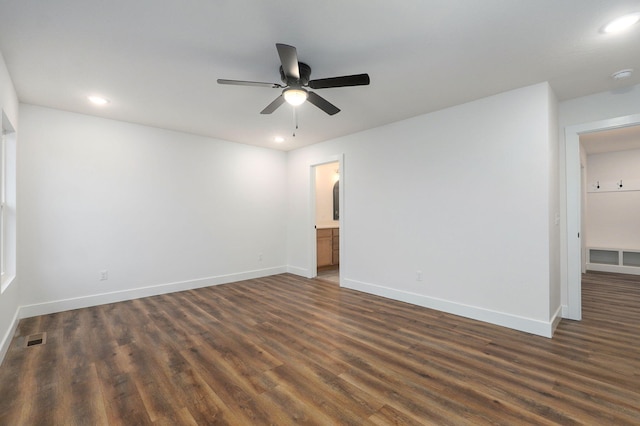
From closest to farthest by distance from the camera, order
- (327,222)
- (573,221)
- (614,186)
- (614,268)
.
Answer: (573,221) < (614,268) < (614,186) < (327,222)

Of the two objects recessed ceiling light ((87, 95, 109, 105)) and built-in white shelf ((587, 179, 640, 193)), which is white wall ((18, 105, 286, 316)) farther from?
built-in white shelf ((587, 179, 640, 193))

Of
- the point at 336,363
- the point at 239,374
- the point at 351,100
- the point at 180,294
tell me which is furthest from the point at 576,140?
the point at 180,294

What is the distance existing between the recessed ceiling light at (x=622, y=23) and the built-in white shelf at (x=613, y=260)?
5.78 metres

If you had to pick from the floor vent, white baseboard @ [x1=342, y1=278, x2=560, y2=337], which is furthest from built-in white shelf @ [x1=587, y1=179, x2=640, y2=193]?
the floor vent

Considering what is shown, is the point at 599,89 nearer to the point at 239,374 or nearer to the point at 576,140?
the point at 576,140

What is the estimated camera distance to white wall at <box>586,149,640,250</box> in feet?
19.3

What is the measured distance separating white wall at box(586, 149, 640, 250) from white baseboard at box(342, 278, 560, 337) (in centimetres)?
460

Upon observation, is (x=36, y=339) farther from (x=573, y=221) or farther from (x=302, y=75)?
(x=573, y=221)

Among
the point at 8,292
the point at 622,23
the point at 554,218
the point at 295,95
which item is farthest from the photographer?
the point at 554,218

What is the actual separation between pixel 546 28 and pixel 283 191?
4.69 metres

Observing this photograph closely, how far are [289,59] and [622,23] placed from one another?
2.29 meters

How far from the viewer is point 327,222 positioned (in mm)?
7020

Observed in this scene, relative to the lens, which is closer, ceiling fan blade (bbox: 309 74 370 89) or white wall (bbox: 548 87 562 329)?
ceiling fan blade (bbox: 309 74 370 89)

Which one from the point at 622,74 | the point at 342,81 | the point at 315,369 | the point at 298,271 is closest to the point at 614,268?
the point at 622,74
